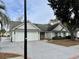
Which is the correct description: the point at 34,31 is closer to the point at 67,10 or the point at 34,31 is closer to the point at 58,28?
the point at 58,28

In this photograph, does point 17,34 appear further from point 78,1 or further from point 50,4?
point 78,1

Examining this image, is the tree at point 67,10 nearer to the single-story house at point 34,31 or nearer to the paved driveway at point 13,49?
the single-story house at point 34,31

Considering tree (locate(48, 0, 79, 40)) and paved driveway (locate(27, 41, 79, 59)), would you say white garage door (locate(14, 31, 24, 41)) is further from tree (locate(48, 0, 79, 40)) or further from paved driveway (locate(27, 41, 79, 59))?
paved driveway (locate(27, 41, 79, 59))

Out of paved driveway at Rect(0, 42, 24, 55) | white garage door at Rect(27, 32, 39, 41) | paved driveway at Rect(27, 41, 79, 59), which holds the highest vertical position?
white garage door at Rect(27, 32, 39, 41)

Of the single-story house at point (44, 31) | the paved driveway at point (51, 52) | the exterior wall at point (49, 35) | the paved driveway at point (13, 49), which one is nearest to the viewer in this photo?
the paved driveway at point (51, 52)

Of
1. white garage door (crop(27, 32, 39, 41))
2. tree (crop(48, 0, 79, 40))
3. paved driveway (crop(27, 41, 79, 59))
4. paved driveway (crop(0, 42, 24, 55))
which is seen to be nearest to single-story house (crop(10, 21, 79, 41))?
white garage door (crop(27, 32, 39, 41))

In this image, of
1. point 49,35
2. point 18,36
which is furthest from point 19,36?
point 49,35

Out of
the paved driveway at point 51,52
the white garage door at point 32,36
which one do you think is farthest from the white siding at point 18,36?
the paved driveway at point 51,52

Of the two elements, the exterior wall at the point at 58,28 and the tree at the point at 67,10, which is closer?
the tree at the point at 67,10

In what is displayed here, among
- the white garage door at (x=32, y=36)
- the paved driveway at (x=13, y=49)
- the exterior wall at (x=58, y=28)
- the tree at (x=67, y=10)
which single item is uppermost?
the tree at (x=67, y=10)

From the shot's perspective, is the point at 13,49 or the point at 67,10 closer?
the point at 13,49

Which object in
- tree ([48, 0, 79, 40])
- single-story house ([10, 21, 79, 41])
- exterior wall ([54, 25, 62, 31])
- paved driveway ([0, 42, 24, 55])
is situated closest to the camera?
paved driveway ([0, 42, 24, 55])

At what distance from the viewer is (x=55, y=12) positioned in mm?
45812

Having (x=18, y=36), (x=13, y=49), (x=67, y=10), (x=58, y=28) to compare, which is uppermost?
(x=67, y=10)
